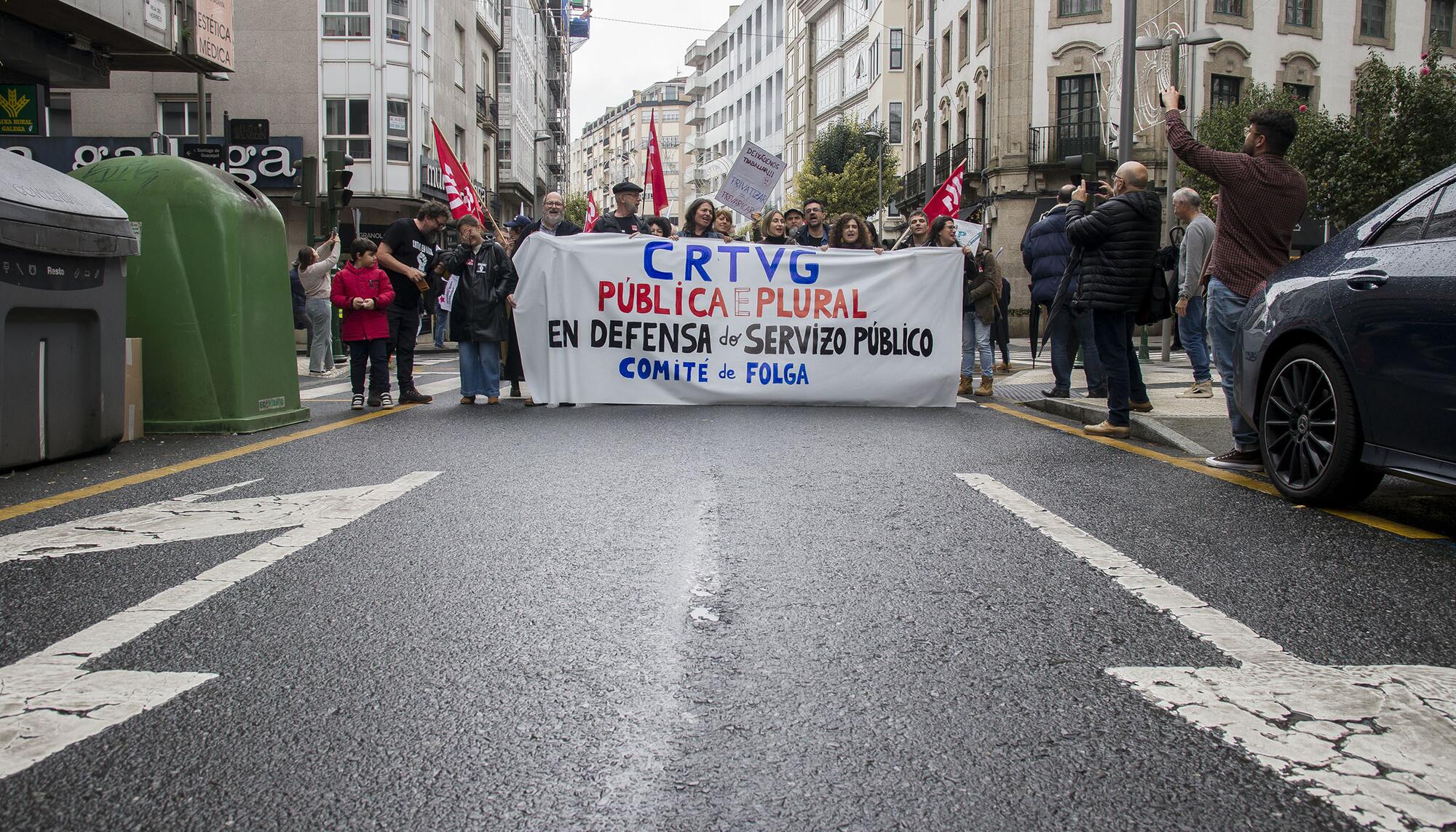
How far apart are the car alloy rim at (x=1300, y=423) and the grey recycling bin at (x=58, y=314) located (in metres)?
6.31

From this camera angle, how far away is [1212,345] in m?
7.39

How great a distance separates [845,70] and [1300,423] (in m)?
64.0

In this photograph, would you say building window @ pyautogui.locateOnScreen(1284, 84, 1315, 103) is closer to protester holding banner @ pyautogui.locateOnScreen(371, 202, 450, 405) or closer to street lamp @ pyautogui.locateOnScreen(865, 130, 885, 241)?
street lamp @ pyautogui.locateOnScreen(865, 130, 885, 241)

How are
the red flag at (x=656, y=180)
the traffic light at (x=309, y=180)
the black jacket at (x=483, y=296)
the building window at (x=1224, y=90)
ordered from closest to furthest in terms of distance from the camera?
1. the black jacket at (x=483, y=296)
2. the red flag at (x=656, y=180)
3. the traffic light at (x=309, y=180)
4. the building window at (x=1224, y=90)

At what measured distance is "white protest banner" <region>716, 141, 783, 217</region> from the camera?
16219mm

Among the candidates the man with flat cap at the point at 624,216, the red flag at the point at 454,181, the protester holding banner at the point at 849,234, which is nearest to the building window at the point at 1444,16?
the protester holding banner at the point at 849,234

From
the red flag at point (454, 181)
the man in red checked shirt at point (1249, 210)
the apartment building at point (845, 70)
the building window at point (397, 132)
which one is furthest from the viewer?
the apartment building at point (845, 70)

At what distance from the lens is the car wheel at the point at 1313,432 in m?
5.19

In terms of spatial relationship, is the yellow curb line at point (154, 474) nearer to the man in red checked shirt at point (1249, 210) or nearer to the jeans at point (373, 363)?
the jeans at point (373, 363)

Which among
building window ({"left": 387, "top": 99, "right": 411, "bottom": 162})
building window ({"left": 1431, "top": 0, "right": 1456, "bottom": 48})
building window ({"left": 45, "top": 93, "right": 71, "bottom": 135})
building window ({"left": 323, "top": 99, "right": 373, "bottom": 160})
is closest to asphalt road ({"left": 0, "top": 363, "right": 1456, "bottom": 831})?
building window ({"left": 323, "top": 99, "right": 373, "bottom": 160})

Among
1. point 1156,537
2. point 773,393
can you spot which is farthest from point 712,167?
Result: point 1156,537

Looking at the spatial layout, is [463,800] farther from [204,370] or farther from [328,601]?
[204,370]

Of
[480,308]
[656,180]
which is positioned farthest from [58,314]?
[656,180]

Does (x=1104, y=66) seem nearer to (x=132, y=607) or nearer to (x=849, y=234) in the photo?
(x=849, y=234)
